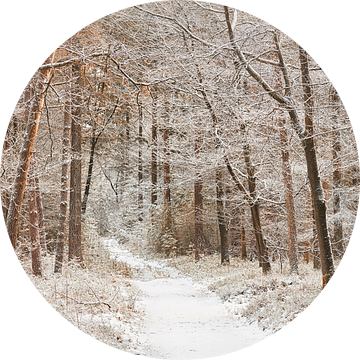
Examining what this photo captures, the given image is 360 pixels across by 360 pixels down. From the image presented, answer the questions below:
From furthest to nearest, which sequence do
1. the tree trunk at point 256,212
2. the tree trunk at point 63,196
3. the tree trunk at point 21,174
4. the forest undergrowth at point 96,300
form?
the tree trunk at point 63,196 < the tree trunk at point 256,212 < the tree trunk at point 21,174 < the forest undergrowth at point 96,300

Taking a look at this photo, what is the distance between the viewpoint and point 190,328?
4477 millimetres

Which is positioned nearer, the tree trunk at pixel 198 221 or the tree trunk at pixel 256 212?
the tree trunk at pixel 256 212

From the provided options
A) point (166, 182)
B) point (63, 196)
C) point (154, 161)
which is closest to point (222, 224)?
point (166, 182)

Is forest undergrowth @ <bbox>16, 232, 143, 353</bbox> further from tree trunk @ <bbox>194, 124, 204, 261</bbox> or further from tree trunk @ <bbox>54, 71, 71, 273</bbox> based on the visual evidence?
tree trunk @ <bbox>194, 124, 204, 261</bbox>

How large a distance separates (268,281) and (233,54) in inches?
163

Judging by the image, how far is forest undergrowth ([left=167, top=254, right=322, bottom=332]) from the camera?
14.9 feet

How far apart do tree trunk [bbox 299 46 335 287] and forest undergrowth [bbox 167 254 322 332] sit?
0.56 meters

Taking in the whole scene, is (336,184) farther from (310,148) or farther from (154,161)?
(154,161)

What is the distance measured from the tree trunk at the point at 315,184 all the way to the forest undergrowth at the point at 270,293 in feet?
1.82

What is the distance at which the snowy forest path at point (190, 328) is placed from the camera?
394 cm

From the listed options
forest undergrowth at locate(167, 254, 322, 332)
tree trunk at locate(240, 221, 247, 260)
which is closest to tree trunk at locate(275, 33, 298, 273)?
forest undergrowth at locate(167, 254, 322, 332)

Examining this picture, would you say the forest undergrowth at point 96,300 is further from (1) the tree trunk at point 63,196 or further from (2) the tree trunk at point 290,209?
(2) the tree trunk at point 290,209

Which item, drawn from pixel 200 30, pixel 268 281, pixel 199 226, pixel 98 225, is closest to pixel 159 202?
pixel 199 226

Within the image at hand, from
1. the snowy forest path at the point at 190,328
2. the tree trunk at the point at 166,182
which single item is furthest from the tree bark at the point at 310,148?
the tree trunk at the point at 166,182
